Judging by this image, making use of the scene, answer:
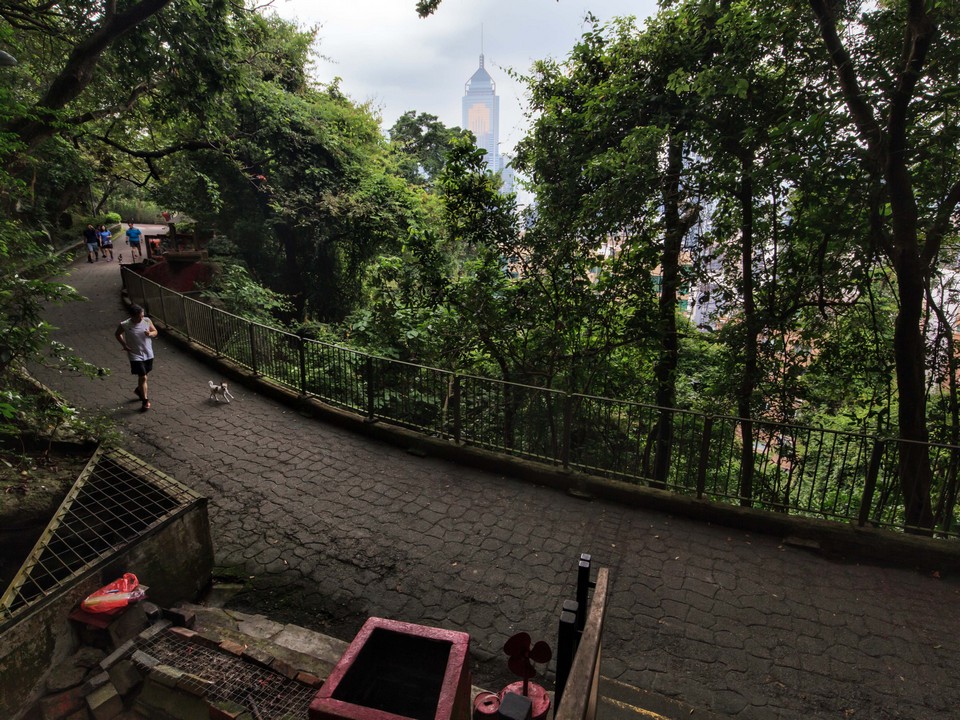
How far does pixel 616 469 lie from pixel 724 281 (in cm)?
425

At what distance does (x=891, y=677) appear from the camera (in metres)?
3.89

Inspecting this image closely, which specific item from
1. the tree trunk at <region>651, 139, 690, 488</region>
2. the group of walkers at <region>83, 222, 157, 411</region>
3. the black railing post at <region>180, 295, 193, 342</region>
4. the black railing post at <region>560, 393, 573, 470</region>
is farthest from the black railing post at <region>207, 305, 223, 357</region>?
the tree trunk at <region>651, 139, 690, 488</region>

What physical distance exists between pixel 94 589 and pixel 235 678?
1.38 meters

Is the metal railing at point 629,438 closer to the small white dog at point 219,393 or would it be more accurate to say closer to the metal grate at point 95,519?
the small white dog at point 219,393

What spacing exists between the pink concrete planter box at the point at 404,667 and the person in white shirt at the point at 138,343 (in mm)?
7886

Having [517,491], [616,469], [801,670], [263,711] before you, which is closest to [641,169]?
[616,469]

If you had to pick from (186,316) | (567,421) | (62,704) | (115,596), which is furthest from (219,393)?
(567,421)

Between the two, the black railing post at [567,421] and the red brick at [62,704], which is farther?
the black railing post at [567,421]

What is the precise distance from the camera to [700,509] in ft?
19.5

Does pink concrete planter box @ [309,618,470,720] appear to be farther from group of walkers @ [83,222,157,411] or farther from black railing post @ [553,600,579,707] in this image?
group of walkers @ [83,222,157,411]

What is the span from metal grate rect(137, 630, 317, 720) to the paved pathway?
0.88 m

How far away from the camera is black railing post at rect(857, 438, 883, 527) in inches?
206

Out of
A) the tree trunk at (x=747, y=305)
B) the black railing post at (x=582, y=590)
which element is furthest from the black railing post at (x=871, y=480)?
the black railing post at (x=582, y=590)

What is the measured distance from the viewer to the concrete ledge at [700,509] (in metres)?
5.20
